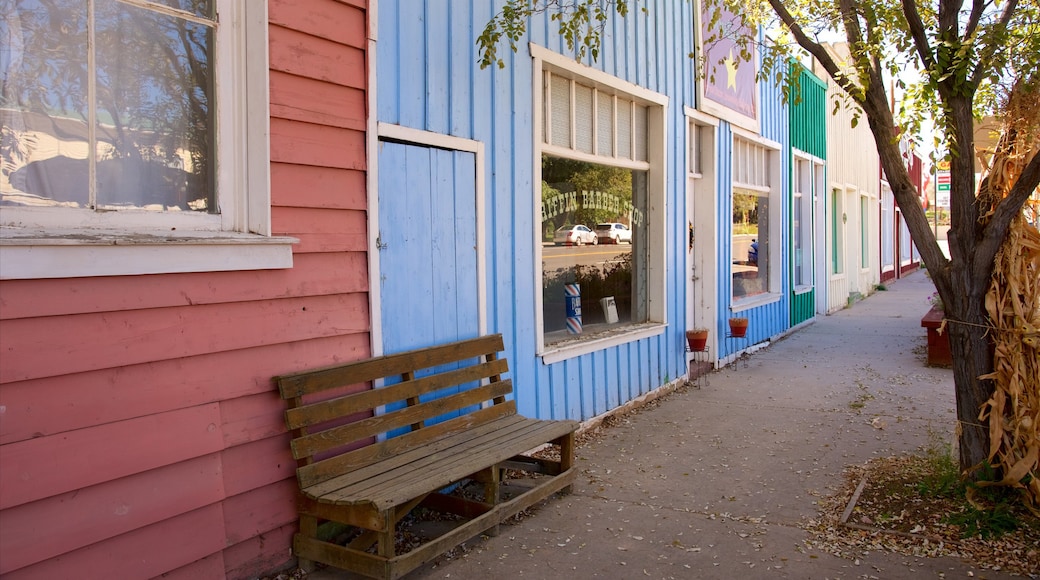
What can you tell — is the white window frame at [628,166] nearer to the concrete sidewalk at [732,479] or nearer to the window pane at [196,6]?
the concrete sidewalk at [732,479]

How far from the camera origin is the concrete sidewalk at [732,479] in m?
3.79

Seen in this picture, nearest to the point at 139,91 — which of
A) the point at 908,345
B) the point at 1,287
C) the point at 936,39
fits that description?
the point at 1,287

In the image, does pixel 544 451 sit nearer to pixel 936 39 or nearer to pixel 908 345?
pixel 936 39

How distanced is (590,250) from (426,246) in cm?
261

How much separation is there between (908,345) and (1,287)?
10.7 metres

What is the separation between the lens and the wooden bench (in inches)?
138

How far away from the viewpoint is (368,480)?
367cm

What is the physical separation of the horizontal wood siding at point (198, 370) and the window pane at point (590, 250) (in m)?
2.33

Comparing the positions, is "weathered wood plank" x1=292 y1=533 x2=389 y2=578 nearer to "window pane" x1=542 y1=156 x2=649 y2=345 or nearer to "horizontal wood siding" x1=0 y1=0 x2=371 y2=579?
"horizontal wood siding" x1=0 y1=0 x2=371 y2=579

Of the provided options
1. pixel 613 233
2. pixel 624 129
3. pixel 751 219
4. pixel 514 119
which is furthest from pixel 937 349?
pixel 514 119

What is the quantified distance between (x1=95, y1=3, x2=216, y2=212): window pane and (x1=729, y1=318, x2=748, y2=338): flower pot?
21.9 ft

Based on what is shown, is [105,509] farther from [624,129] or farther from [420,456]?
[624,129]

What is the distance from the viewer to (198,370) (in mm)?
3295

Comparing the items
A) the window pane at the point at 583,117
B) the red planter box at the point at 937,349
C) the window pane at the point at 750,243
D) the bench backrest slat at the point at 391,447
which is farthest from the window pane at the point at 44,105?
the red planter box at the point at 937,349
